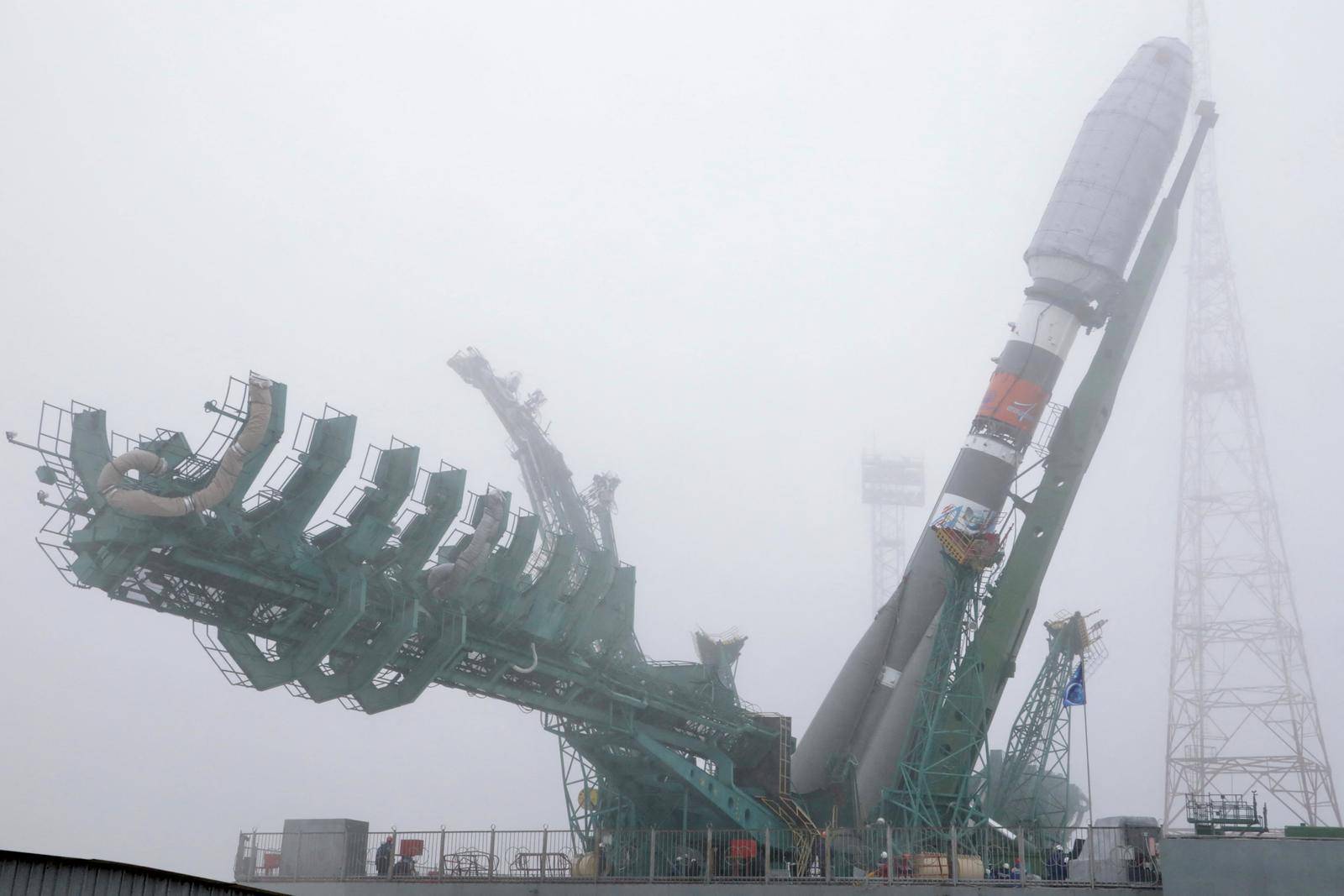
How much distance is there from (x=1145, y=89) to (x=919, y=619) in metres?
22.6

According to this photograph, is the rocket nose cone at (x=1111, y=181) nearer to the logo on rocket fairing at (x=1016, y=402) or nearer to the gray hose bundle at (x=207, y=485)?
the logo on rocket fairing at (x=1016, y=402)

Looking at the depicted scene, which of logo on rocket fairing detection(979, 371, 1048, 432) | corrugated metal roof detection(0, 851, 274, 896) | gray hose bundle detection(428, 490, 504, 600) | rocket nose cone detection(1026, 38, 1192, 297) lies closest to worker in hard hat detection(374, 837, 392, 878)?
gray hose bundle detection(428, 490, 504, 600)

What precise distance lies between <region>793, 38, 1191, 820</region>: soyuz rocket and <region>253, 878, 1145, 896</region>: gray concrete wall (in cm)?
897

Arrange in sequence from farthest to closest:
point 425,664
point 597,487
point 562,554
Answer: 1. point 597,487
2. point 562,554
3. point 425,664

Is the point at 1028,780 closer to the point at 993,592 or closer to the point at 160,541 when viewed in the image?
the point at 993,592

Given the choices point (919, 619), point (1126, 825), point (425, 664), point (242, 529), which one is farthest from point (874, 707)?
point (242, 529)

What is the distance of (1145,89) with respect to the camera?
52500 mm

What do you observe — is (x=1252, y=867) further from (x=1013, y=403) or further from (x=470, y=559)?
(x=470, y=559)

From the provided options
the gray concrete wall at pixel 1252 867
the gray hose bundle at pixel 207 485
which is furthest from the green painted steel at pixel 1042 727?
the gray hose bundle at pixel 207 485

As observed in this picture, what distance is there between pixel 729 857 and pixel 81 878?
90.4 ft

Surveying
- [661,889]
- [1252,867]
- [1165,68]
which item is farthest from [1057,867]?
[1165,68]

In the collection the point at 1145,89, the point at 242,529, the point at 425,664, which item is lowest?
the point at 425,664

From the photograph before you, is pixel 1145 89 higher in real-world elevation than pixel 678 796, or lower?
higher

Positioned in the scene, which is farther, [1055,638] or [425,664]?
[1055,638]
